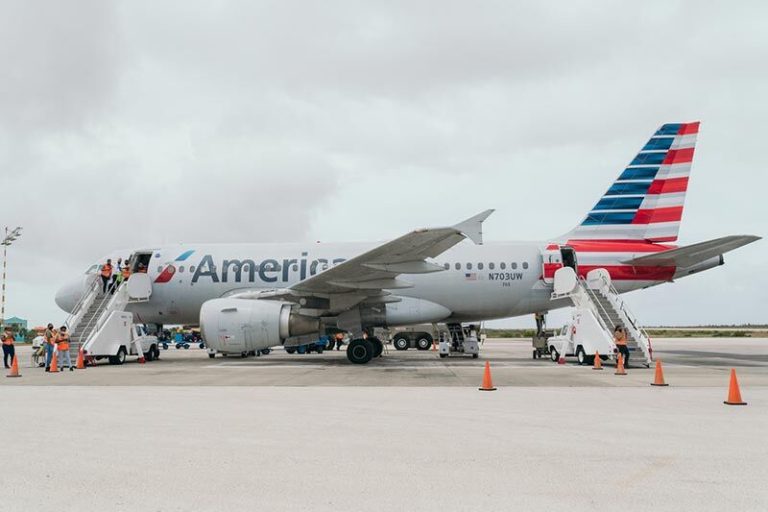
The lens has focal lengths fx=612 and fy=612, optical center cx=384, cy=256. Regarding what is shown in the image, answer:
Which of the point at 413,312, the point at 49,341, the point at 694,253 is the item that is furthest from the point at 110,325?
the point at 694,253

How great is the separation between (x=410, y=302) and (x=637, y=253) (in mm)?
8081

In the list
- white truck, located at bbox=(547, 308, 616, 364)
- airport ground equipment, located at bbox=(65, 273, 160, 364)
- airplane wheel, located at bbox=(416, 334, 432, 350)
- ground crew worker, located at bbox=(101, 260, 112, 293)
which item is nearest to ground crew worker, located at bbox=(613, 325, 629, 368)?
white truck, located at bbox=(547, 308, 616, 364)

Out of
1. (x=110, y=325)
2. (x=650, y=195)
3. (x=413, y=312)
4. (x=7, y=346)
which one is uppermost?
(x=650, y=195)

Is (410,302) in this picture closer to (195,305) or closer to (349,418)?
(195,305)

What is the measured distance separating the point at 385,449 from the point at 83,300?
18.2 metres

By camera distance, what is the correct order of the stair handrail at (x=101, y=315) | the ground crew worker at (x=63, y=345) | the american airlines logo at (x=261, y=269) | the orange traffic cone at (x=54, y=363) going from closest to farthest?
the orange traffic cone at (x=54, y=363), the ground crew worker at (x=63, y=345), the stair handrail at (x=101, y=315), the american airlines logo at (x=261, y=269)

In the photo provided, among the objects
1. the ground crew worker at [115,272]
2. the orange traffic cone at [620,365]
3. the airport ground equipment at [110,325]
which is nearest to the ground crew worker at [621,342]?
the orange traffic cone at [620,365]

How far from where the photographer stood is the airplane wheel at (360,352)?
18.6 meters

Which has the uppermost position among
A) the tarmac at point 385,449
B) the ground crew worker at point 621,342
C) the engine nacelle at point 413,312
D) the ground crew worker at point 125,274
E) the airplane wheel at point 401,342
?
the ground crew worker at point 125,274

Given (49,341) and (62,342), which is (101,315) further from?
(62,342)

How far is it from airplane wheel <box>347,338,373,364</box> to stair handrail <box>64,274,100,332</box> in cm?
890

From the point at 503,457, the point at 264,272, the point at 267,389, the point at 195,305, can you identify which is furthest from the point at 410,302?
the point at 503,457

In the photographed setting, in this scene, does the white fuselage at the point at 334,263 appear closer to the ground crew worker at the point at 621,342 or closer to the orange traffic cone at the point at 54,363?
the ground crew worker at the point at 621,342

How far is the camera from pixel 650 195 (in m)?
22.7
